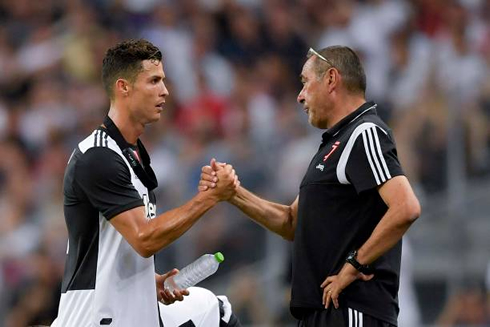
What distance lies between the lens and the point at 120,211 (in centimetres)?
564

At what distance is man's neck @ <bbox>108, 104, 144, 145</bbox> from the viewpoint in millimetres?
5953

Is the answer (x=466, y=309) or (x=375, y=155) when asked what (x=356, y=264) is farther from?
(x=466, y=309)

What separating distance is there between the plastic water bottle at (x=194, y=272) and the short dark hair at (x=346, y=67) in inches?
44.6

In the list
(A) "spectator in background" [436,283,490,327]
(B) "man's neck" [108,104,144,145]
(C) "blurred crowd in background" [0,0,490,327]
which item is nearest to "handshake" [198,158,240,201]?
(B) "man's neck" [108,104,144,145]

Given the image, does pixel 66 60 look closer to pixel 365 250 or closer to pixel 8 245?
pixel 8 245

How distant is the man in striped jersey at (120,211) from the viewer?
5660 millimetres

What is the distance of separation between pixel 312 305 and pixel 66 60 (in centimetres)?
786

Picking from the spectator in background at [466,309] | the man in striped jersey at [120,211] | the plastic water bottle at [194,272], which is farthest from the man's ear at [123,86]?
the spectator in background at [466,309]

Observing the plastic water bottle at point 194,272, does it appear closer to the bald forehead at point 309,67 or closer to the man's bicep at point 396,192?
the man's bicep at point 396,192

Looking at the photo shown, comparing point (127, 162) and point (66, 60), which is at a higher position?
point (66, 60)

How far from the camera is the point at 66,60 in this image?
521 inches

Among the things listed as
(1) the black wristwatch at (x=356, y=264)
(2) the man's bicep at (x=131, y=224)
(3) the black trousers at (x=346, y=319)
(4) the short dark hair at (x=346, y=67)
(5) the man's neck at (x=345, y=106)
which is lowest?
(3) the black trousers at (x=346, y=319)

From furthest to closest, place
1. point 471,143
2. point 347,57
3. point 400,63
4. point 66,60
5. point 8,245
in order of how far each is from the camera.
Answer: point 66,60 → point 400,63 → point 8,245 → point 471,143 → point 347,57

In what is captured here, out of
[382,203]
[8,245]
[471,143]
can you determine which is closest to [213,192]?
[382,203]
